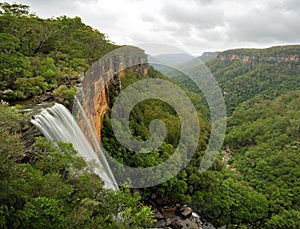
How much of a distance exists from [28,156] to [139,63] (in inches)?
985

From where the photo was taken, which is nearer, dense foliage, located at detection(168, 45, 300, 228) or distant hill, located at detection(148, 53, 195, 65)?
distant hill, located at detection(148, 53, 195, 65)

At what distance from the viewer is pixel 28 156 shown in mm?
5832

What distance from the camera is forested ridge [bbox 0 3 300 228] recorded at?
4684mm

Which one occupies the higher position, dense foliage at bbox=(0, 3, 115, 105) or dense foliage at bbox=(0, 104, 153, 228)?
dense foliage at bbox=(0, 3, 115, 105)

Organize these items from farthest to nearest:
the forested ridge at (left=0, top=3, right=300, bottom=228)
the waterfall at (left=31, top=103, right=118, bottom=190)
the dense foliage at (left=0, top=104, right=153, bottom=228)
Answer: the waterfall at (left=31, top=103, right=118, bottom=190) < the forested ridge at (left=0, top=3, right=300, bottom=228) < the dense foliage at (left=0, top=104, right=153, bottom=228)

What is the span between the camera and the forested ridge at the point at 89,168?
15.4 feet

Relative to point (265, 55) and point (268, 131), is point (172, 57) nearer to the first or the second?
point (268, 131)

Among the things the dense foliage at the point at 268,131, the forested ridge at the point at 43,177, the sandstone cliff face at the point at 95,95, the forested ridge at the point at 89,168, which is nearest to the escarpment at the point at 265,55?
the dense foliage at the point at 268,131

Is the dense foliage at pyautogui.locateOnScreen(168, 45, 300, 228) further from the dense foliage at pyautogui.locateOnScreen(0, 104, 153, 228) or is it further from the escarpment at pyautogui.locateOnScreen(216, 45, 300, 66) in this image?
the dense foliage at pyautogui.locateOnScreen(0, 104, 153, 228)

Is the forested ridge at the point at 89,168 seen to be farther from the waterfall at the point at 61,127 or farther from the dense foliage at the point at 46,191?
the waterfall at the point at 61,127

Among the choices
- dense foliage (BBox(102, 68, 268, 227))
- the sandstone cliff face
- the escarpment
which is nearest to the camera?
the sandstone cliff face

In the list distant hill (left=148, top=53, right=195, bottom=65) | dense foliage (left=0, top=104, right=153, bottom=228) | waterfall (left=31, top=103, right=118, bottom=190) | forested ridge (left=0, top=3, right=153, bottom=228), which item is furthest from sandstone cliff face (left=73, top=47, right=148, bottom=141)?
dense foliage (left=0, top=104, right=153, bottom=228)

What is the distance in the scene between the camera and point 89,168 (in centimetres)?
753

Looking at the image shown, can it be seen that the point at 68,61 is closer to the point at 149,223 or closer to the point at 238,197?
the point at 149,223
